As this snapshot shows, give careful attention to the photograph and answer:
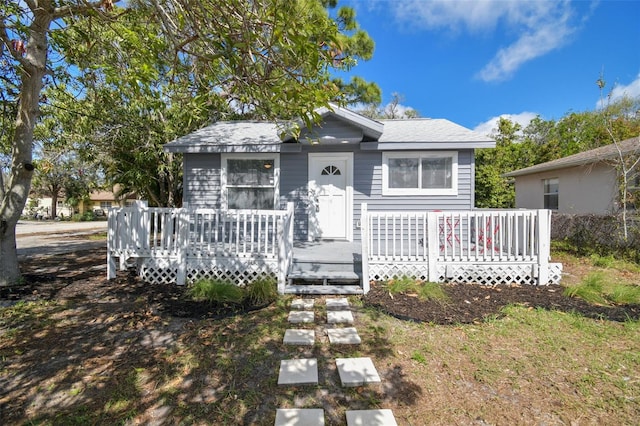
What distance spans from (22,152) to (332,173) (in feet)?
18.4

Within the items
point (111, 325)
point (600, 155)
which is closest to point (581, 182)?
point (600, 155)

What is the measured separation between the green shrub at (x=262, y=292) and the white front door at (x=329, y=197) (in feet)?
8.40

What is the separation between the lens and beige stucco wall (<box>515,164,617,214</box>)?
961cm

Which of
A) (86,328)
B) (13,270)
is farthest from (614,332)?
(13,270)

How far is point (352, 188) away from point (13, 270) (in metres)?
6.42

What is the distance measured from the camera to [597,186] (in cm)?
1009

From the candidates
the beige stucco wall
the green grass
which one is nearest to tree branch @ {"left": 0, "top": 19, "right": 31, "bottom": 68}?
the green grass

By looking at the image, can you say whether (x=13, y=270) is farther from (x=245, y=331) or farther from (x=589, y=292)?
(x=589, y=292)

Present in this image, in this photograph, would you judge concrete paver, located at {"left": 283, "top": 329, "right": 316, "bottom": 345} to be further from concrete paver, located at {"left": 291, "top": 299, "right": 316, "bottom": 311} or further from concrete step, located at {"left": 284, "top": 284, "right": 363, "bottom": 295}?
concrete step, located at {"left": 284, "top": 284, "right": 363, "bottom": 295}

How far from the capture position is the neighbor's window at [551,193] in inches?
493

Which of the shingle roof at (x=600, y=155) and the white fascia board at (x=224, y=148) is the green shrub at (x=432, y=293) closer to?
the white fascia board at (x=224, y=148)

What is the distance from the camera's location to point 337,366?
278cm

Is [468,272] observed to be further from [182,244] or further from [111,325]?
[111,325]

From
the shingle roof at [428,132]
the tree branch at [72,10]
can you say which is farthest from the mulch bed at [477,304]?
the tree branch at [72,10]
